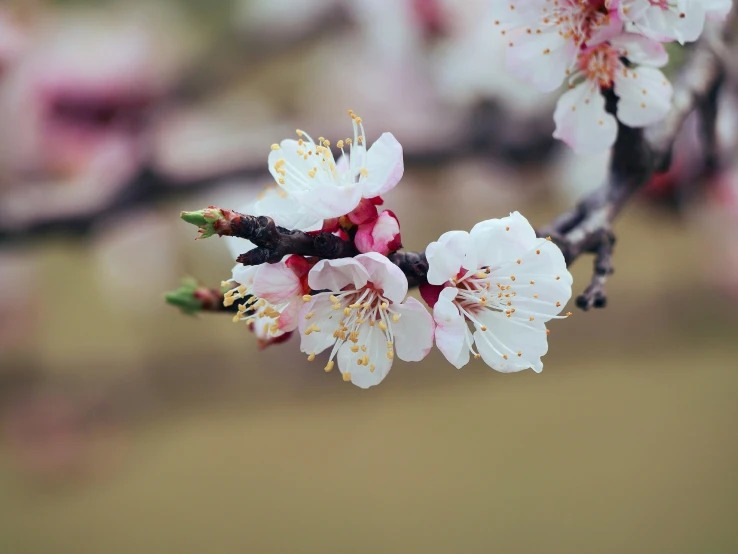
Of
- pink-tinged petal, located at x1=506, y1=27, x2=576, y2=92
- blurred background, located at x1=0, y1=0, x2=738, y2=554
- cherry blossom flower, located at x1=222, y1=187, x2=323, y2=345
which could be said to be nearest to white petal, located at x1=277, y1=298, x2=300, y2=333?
cherry blossom flower, located at x1=222, y1=187, x2=323, y2=345

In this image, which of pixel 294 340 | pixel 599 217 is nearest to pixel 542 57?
pixel 599 217

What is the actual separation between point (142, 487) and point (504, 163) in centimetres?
95

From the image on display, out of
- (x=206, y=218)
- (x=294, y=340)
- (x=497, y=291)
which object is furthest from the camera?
(x=294, y=340)

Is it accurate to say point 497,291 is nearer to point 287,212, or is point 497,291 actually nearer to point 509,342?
point 509,342

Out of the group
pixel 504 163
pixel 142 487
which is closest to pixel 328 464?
pixel 142 487

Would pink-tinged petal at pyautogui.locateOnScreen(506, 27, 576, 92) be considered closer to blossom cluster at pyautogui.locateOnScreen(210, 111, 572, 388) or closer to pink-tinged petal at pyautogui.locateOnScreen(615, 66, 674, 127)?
pink-tinged petal at pyautogui.locateOnScreen(615, 66, 674, 127)

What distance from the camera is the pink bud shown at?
40 cm

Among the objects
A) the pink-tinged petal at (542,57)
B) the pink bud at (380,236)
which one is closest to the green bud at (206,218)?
the pink bud at (380,236)

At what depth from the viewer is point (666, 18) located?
0.45m

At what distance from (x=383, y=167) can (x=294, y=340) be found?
800 mm

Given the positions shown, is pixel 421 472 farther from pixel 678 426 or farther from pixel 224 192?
pixel 224 192

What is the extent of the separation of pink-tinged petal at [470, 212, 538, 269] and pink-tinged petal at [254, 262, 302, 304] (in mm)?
126

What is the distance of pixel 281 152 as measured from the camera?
464mm

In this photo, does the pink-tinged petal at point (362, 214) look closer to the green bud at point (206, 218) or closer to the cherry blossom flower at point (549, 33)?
the green bud at point (206, 218)
